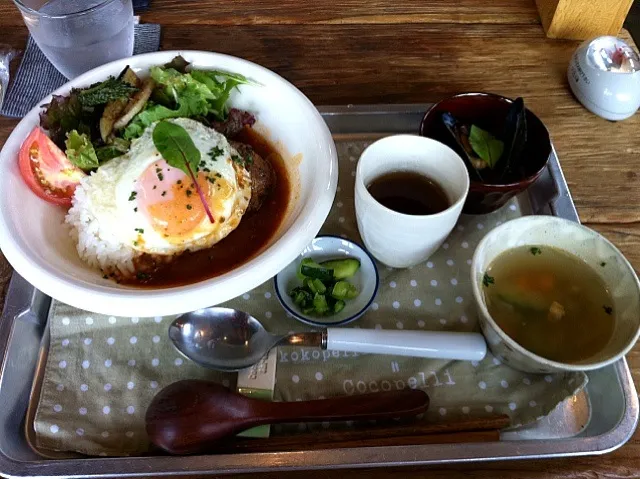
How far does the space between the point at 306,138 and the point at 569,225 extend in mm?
788

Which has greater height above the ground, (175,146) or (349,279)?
(175,146)

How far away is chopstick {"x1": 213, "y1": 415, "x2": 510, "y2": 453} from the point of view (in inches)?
48.9

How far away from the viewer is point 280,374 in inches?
53.7

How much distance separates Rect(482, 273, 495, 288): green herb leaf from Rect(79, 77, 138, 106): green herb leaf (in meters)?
1.17

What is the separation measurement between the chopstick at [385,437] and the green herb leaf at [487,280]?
34cm

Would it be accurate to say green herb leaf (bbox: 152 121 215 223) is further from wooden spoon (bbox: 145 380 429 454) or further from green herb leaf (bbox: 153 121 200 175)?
wooden spoon (bbox: 145 380 429 454)

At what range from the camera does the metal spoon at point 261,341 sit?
134 cm

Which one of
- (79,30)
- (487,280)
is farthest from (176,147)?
(487,280)

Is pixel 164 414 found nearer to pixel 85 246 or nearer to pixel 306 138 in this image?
pixel 85 246

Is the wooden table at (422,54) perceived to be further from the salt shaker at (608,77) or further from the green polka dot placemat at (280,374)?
the green polka dot placemat at (280,374)

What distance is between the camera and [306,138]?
1.60 metres

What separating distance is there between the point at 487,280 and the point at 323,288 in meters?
0.45

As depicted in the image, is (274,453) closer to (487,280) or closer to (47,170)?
(487,280)

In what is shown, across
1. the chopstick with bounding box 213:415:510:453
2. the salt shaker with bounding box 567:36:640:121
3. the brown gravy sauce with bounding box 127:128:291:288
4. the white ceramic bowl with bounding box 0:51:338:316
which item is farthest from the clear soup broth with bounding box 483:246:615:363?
the salt shaker with bounding box 567:36:640:121
